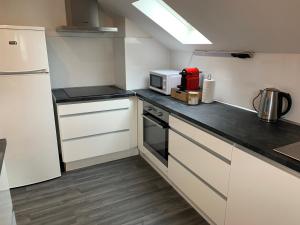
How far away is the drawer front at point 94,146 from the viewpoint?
2685 millimetres

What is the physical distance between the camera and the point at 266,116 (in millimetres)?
1872

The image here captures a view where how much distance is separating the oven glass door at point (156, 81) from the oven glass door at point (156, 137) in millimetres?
379

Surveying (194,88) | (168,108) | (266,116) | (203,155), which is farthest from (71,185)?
(266,116)

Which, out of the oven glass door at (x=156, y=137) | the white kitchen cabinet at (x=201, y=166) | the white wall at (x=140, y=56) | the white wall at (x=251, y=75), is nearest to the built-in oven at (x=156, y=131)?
the oven glass door at (x=156, y=137)

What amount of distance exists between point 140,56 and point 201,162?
167 centimetres

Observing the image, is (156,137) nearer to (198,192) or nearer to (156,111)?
(156,111)

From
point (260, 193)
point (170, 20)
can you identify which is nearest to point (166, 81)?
point (170, 20)

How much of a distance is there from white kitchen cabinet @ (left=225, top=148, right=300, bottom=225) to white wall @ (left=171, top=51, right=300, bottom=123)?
667 mm

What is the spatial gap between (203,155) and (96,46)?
6.73 ft

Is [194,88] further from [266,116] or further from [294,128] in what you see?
[294,128]

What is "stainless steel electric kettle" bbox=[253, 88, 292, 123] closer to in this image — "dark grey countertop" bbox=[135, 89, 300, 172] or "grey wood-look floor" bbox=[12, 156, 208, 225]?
"dark grey countertop" bbox=[135, 89, 300, 172]

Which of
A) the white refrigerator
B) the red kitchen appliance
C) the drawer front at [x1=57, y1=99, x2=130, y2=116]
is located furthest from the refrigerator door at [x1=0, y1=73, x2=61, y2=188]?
the red kitchen appliance

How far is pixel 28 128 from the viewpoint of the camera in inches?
92.6

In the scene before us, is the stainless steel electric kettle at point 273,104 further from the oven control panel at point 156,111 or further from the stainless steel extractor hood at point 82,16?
the stainless steel extractor hood at point 82,16
